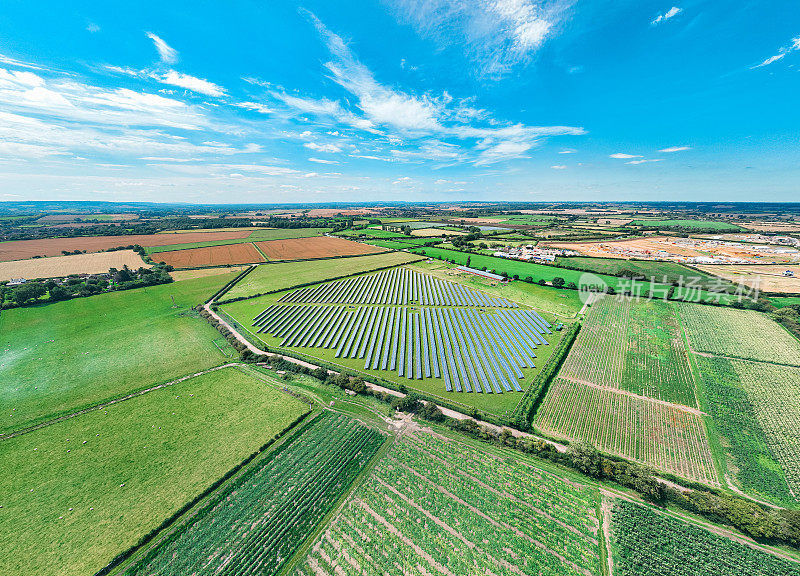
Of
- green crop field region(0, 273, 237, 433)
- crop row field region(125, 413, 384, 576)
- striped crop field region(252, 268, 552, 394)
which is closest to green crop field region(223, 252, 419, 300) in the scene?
striped crop field region(252, 268, 552, 394)

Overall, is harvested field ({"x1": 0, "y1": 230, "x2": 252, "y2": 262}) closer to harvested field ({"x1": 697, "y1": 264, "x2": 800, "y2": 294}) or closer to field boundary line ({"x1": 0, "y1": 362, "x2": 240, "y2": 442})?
field boundary line ({"x1": 0, "y1": 362, "x2": 240, "y2": 442})

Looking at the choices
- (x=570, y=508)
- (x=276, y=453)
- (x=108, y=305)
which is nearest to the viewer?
(x=570, y=508)

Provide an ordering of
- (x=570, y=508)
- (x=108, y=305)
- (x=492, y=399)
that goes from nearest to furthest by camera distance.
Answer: (x=570, y=508) → (x=492, y=399) → (x=108, y=305)

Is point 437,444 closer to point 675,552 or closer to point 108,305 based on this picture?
point 675,552

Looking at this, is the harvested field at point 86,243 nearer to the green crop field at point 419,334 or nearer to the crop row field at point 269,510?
the green crop field at point 419,334

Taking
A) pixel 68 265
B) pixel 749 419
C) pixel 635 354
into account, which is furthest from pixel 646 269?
pixel 68 265

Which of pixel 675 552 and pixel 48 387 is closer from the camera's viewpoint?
pixel 675 552

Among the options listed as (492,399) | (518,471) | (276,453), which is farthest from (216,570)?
(492,399)
